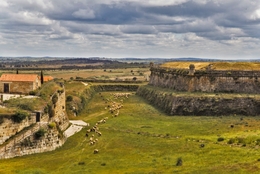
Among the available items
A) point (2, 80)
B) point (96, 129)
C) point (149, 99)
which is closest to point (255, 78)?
point (149, 99)

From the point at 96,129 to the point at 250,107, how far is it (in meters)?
30.5

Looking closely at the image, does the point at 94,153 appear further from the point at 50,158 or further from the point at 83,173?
the point at 83,173

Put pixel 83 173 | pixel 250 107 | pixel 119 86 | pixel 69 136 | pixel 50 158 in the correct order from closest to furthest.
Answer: pixel 83 173
pixel 50 158
pixel 69 136
pixel 250 107
pixel 119 86

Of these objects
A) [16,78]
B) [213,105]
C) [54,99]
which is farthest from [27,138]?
[213,105]

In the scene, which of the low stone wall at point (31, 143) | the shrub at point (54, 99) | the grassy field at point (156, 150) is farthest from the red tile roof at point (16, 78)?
the low stone wall at point (31, 143)

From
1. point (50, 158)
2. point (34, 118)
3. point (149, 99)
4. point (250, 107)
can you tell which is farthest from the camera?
point (149, 99)

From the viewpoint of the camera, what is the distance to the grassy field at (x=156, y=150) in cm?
3356

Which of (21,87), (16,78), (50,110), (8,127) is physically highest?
(16,78)

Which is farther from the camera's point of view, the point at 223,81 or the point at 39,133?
the point at 223,81

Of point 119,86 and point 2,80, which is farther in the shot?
point 119,86

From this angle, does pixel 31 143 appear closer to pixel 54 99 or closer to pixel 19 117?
pixel 19 117

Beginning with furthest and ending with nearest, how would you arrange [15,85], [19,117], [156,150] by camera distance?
1. [15,85]
2. [156,150]
3. [19,117]

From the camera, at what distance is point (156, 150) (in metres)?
41.8

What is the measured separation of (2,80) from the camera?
56.3 m
